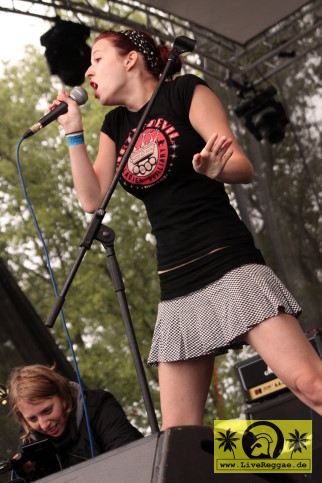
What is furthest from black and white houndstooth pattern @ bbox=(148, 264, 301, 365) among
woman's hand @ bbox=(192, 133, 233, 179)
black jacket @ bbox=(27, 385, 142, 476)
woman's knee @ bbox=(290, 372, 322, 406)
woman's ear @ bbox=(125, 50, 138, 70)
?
black jacket @ bbox=(27, 385, 142, 476)

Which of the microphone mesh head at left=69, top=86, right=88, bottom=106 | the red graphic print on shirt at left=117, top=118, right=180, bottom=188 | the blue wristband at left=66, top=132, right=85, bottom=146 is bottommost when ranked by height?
the red graphic print on shirt at left=117, top=118, right=180, bottom=188

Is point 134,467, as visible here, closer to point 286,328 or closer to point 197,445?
point 197,445

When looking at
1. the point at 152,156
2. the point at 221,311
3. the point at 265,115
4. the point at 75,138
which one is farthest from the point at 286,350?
the point at 265,115

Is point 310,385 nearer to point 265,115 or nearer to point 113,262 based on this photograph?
point 113,262

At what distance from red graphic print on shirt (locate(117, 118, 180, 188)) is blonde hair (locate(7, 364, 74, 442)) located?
1.13m

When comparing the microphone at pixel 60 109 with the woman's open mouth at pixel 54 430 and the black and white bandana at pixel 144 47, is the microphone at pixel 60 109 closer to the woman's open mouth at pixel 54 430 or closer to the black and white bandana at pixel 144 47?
the black and white bandana at pixel 144 47

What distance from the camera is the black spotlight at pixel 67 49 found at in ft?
20.1

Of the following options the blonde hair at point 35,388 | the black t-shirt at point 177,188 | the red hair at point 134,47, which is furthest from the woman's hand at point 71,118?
the blonde hair at point 35,388

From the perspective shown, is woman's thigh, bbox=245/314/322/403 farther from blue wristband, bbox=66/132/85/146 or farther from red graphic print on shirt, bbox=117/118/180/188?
blue wristband, bbox=66/132/85/146

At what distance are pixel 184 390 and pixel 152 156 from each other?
647 mm

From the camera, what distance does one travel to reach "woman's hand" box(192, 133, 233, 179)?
201 centimetres

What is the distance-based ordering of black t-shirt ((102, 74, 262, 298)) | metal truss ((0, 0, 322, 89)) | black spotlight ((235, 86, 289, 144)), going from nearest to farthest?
black t-shirt ((102, 74, 262, 298)) < metal truss ((0, 0, 322, 89)) < black spotlight ((235, 86, 289, 144))

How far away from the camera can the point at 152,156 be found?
2.31m

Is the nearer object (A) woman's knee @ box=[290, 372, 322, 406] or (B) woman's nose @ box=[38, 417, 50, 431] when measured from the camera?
(A) woman's knee @ box=[290, 372, 322, 406]
